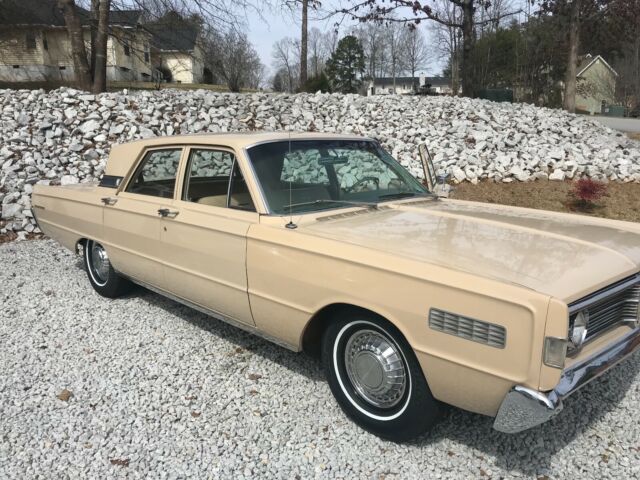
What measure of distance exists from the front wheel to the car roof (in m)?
1.43

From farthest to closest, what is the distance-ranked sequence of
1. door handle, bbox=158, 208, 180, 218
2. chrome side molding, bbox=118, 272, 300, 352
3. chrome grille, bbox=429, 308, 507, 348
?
door handle, bbox=158, 208, 180, 218, chrome side molding, bbox=118, 272, 300, 352, chrome grille, bbox=429, 308, 507, 348

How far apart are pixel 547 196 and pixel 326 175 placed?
570cm

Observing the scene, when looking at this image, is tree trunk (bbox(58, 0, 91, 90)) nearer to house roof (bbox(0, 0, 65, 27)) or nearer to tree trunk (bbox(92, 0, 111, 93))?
tree trunk (bbox(92, 0, 111, 93))

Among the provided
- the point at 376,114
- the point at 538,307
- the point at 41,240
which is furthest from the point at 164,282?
the point at 376,114

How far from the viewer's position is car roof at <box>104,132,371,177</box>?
3637 millimetres

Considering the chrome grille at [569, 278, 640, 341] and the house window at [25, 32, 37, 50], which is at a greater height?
the house window at [25, 32, 37, 50]

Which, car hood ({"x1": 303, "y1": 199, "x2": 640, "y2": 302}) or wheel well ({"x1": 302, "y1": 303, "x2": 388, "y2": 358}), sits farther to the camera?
wheel well ({"x1": 302, "y1": 303, "x2": 388, "y2": 358})

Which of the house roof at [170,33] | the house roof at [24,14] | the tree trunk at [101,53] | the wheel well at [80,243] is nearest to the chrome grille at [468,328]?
the wheel well at [80,243]

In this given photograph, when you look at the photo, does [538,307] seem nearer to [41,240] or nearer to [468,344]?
[468,344]

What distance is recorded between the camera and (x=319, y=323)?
10.2ft

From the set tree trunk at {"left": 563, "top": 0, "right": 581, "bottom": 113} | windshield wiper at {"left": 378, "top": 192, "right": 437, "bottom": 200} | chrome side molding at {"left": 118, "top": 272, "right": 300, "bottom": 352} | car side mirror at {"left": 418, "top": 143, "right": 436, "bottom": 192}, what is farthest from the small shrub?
tree trunk at {"left": 563, "top": 0, "right": 581, "bottom": 113}

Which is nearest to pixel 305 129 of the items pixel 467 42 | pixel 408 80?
pixel 467 42

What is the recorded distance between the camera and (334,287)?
9.19ft

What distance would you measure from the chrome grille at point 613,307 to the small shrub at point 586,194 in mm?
5383
